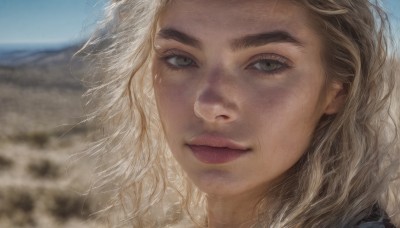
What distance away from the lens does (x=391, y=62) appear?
238cm

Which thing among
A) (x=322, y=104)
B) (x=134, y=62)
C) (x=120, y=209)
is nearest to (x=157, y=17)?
(x=134, y=62)

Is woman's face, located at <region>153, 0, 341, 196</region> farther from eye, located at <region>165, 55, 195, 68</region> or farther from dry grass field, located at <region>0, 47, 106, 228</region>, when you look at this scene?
dry grass field, located at <region>0, 47, 106, 228</region>

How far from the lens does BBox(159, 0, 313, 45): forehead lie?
2.10 m

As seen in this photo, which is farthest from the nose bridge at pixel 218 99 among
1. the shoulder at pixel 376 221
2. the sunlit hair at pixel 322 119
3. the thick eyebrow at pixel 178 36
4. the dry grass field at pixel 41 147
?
the dry grass field at pixel 41 147

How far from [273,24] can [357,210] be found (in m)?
0.56

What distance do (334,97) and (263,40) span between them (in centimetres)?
31

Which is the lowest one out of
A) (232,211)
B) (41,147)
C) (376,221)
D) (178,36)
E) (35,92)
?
(35,92)

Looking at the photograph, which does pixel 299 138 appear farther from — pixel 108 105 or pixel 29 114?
pixel 29 114

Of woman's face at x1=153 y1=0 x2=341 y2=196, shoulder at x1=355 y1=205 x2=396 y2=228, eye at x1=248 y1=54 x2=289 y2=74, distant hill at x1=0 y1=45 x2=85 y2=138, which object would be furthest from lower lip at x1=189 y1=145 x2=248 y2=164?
distant hill at x1=0 y1=45 x2=85 y2=138

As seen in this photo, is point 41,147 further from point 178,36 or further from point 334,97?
point 334,97

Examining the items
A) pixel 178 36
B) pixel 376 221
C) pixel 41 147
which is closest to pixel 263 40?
pixel 178 36

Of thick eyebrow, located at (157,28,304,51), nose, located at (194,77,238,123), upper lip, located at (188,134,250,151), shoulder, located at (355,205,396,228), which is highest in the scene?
thick eyebrow, located at (157,28,304,51)

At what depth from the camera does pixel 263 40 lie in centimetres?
211

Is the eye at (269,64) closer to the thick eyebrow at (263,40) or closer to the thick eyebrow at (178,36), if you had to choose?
the thick eyebrow at (263,40)
